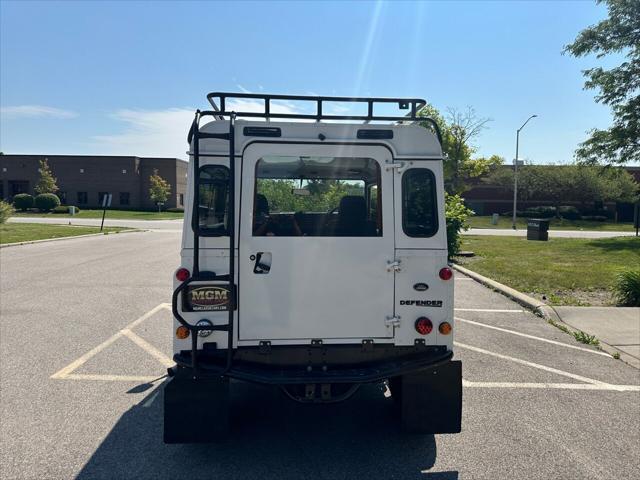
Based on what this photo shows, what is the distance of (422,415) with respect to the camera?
3.93 m

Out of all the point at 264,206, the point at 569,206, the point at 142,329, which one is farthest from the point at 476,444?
the point at 569,206

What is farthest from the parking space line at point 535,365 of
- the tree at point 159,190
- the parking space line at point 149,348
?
the tree at point 159,190

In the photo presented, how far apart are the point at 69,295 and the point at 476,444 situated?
8.90 metres

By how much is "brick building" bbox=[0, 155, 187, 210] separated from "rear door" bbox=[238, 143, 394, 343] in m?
61.4

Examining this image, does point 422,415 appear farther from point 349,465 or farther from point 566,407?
point 566,407

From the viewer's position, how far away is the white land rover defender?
3.63 metres

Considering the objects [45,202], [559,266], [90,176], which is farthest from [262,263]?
[90,176]

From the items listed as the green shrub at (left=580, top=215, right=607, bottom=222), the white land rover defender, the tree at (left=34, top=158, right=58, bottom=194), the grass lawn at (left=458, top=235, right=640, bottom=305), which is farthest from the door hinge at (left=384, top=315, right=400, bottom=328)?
the tree at (left=34, top=158, right=58, bottom=194)

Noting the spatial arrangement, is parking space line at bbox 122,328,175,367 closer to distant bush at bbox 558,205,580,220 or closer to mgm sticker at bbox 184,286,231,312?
mgm sticker at bbox 184,286,231,312

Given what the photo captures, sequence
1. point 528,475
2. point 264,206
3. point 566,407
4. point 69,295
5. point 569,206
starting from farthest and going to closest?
point 569,206 < point 69,295 < point 566,407 < point 264,206 < point 528,475

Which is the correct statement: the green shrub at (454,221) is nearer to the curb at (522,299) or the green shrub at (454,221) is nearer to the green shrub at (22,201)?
the curb at (522,299)

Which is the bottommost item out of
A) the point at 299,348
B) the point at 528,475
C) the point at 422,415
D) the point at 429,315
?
the point at 528,475

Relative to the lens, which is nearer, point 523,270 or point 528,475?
point 528,475

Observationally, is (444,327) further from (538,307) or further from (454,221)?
(454,221)
